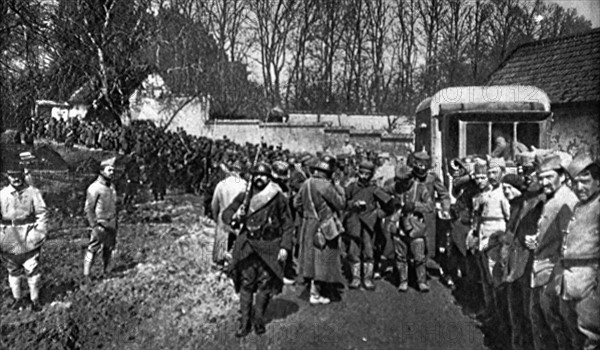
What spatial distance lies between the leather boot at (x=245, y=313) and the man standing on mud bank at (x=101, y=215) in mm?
1978

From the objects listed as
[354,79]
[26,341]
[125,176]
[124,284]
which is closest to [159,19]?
[125,176]

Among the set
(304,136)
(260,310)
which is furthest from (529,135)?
(304,136)

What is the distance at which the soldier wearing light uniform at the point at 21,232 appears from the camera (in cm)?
393

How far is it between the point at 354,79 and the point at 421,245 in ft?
Answer: 8.21

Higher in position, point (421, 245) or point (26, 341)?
point (421, 245)

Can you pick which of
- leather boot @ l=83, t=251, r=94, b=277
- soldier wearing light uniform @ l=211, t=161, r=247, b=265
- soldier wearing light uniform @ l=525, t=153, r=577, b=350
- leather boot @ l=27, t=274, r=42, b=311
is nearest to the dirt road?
soldier wearing light uniform @ l=525, t=153, r=577, b=350

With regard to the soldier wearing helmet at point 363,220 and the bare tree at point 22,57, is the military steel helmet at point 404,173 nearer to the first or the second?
the soldier wearing helmet at point 363,220

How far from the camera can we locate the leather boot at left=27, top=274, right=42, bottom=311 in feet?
13.3

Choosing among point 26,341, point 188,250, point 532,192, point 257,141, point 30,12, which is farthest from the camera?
point 257,141

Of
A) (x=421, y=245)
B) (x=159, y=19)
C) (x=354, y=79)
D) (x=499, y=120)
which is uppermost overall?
(x=159, y=19)

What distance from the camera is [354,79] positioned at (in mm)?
6176

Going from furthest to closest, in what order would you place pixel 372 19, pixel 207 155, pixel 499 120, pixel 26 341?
pixel 207 155 < pixel 499 120 < pixel 372 19 < pixel 26 341

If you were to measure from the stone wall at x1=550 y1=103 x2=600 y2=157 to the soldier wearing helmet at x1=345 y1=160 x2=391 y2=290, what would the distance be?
6.43 feet

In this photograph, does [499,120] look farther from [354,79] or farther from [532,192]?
[532,192]
